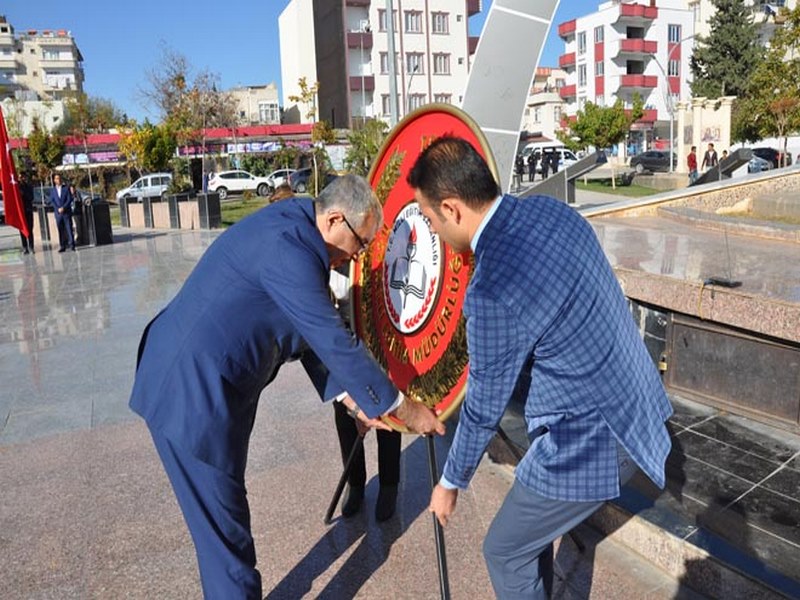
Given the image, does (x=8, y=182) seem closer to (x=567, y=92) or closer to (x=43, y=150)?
(x=43, y=150)

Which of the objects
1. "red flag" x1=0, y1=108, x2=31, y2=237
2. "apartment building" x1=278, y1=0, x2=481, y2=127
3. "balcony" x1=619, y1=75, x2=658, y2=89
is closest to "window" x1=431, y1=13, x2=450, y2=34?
"apartment building" x1=278, y1=0, x2=481, y2=127

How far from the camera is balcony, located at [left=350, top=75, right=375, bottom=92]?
56906 millimetres

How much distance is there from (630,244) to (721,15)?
5102 centimetres

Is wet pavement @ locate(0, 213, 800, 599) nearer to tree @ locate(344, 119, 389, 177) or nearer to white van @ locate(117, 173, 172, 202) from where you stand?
tree @ locate(344, 119, 389, 177)

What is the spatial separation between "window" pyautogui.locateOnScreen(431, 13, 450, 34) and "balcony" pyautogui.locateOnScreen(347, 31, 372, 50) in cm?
555

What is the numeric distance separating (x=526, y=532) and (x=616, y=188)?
29.3 m

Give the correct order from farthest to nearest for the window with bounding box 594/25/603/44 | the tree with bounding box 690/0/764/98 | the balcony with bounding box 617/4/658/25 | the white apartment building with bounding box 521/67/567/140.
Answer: the window with bounding box 594/25/603/44
the white apartment building with bounding box 521/67/567/140
the balcony with bounding box 617/4/658/25
the tree with bounding box 690/0/764/98

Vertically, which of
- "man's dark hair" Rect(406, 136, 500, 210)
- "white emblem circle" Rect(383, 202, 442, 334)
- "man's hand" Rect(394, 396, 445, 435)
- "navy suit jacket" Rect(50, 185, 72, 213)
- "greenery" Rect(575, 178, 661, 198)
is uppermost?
"man's dark hair" Rect(406, 136, 500, 210)

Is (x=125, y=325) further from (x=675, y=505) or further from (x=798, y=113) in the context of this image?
(x=798, y=113)

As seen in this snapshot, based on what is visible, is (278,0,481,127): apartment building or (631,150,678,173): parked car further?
(278,0,481,127): apartment building

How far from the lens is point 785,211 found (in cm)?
970

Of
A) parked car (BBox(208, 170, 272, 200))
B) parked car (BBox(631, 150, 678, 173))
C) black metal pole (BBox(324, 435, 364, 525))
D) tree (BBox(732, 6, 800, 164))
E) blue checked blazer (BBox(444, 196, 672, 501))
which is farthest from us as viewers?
parked car (BBox(631, 150, 678, 173))

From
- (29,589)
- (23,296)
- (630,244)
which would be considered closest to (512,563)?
(29,589)

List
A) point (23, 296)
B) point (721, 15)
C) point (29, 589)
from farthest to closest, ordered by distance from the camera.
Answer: point (721, 15), point (23, 296), point (29, 589)
